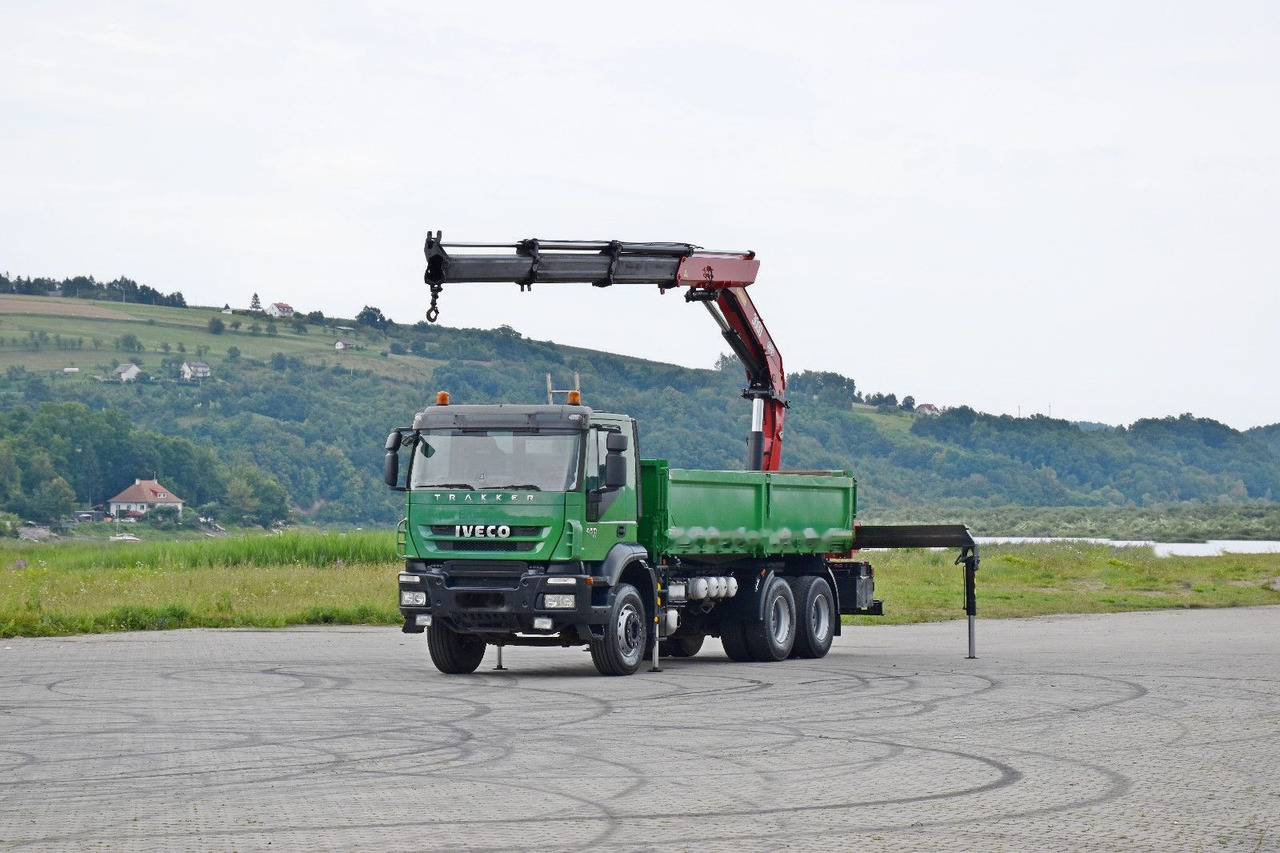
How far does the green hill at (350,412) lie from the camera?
10275 centimetres


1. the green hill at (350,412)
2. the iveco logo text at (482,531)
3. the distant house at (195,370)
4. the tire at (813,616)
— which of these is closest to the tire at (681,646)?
the tire at (813,616)

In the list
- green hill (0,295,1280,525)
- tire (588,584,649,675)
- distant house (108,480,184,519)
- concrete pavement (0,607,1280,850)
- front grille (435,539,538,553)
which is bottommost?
concrete pavement (0,607,1280,850)

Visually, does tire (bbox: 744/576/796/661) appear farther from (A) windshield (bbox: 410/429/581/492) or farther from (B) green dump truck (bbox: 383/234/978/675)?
(A) windshield (bbox: 410/429/581/492)

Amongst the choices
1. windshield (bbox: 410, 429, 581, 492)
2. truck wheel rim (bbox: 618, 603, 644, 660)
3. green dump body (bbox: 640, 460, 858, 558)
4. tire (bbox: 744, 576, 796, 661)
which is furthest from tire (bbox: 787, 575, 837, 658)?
windshield (bbox: 410, 429, 581, 492)

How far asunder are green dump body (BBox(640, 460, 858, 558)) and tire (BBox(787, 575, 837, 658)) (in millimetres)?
452

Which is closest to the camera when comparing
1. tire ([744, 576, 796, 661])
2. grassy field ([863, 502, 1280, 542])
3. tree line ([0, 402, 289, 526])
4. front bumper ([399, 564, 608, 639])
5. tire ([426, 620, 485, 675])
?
front bumper ([399, 564, 608, 639])

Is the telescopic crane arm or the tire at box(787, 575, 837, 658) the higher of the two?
the telescopic crane arm

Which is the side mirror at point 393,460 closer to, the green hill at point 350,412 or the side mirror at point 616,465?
the side mirror at point 616,465

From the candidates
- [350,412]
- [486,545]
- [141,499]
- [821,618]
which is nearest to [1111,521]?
[350,412]

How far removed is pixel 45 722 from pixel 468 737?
3.81m

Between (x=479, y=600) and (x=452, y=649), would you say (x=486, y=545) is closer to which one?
(x=479, y=600)

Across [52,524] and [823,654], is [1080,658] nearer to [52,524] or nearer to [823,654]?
[823,654]

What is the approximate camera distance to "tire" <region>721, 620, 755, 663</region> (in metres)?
22.2

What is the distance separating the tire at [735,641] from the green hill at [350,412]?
4688cm
